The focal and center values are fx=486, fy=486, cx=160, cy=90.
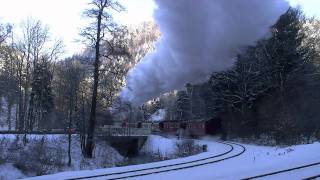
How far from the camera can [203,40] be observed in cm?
2162

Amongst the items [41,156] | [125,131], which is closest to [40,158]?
[41,156]

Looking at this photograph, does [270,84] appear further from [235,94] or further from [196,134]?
[196,134]

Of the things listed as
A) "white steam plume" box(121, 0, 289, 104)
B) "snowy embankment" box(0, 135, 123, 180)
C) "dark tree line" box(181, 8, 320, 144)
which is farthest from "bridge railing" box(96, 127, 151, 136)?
"white steam plume" box(121, 0, 289, 104)

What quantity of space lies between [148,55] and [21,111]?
33376mm

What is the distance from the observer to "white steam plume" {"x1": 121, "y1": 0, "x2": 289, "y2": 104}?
803 inches

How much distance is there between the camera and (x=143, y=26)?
35.6 m

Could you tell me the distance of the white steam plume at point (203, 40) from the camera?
20.4 metres

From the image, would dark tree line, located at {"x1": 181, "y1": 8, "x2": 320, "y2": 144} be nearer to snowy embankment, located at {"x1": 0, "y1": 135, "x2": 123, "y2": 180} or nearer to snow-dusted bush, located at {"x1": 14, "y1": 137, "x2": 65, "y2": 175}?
snowy embankment, located at {"x1": 0, "y1": 135, "x2": 123, "y2": 180}

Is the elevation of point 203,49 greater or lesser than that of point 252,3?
lesser

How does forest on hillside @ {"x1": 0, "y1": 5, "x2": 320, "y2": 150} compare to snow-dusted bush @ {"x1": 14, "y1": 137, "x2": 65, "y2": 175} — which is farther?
forest on hillside @ {"x1": 0, "y1": 5, "x2": 320, "y2": 150}

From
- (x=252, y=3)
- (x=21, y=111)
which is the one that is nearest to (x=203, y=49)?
(x=252, y=3)

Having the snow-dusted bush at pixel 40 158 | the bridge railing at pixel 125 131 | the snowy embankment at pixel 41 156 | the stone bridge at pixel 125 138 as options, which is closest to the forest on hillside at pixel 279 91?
the stone bridge at pixel 125 138

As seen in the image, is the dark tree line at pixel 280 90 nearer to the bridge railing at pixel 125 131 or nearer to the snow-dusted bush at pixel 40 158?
the bridge railing at pixel 125 131

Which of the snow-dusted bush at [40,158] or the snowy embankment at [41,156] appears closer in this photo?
the snowy embankment at [41,156]
